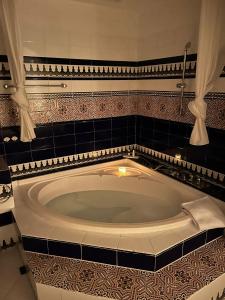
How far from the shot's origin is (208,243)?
176 cm

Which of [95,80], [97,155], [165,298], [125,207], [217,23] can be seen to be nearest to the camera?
[165,298]

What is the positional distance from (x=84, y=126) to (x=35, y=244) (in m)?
1.49

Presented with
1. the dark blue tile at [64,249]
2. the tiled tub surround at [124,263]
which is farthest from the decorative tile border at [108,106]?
the dark blue tile at [64,249]

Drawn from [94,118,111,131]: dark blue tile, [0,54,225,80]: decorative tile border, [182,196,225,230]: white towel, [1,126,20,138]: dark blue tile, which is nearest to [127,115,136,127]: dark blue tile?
[94,118,111,131]: dark blue tile

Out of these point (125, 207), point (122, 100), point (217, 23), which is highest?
point (217, 23)

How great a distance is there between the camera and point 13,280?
1.76 m

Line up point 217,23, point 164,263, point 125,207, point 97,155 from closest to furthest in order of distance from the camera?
point 164,263
point 217,23
point 125,207
point 97,155

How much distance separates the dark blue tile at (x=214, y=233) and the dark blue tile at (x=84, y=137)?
1648mm

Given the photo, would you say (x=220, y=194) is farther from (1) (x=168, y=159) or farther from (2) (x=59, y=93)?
(2) (x=59, y=93)

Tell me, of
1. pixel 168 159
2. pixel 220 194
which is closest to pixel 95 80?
pixel 168 159

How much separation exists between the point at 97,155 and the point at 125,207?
0.79 m

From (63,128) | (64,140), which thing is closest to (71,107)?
(63,128)

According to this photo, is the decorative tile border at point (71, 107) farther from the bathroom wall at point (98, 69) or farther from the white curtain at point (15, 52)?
the white curtain at point (15, 52)

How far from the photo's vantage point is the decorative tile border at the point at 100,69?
93.3 inches
